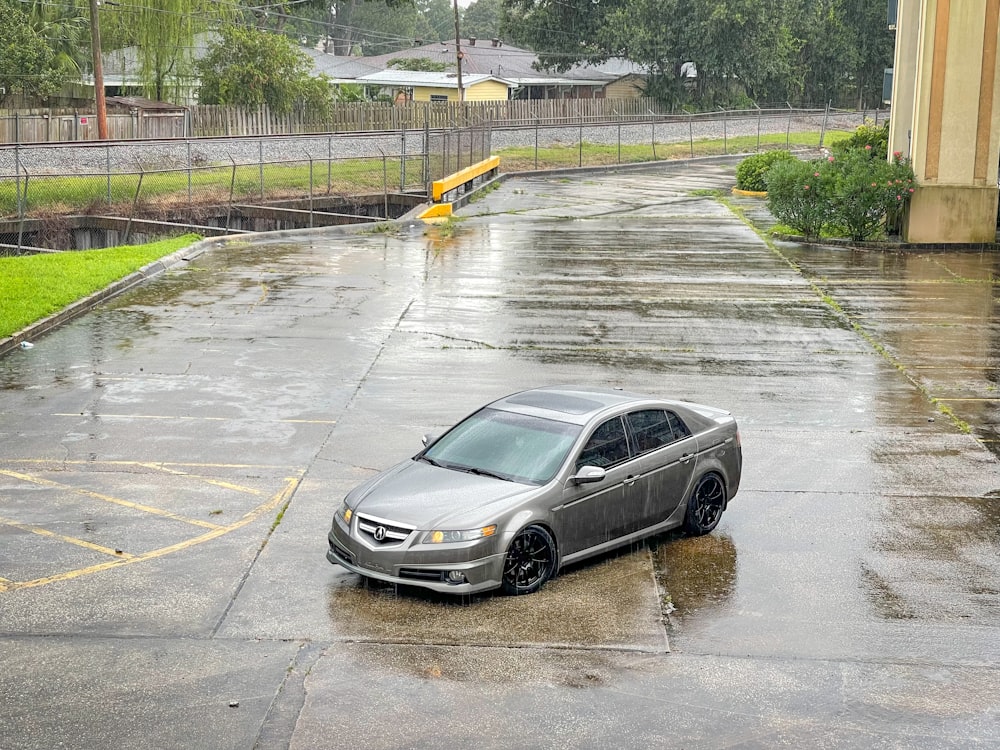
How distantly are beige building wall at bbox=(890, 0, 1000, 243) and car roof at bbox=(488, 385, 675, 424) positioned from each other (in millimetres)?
21287

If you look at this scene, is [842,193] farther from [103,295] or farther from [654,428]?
[654,428]

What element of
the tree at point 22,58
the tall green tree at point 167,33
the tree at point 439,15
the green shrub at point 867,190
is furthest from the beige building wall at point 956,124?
the tree at point 439,15

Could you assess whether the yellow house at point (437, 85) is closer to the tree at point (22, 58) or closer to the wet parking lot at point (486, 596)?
the tree at point (22, 58)

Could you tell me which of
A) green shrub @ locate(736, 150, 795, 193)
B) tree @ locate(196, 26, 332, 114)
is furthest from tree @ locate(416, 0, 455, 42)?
green shrub @ locate(736, 150, 795, 193)

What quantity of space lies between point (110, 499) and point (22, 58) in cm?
4907

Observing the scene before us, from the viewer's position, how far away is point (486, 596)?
32.4 ft

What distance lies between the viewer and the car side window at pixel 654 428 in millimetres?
11031

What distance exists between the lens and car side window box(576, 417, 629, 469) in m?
10.5

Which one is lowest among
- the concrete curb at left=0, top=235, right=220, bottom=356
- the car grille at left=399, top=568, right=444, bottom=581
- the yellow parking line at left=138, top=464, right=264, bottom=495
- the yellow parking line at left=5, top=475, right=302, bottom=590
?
the yellow parking line at left=5, top=475, right=302, bottom=590

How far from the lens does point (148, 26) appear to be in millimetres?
57250

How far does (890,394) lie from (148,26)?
48.0 m

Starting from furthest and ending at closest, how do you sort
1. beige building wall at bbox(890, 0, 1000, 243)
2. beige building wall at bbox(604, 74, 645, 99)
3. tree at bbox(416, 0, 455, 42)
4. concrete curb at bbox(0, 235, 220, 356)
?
tree at bbox(416, 0, 455, 42) → beige building wall at bbox(604, 74, 645, 99) → beige building wall at bbox(890, 0, 1000, 243) → concrete curb at bbox(0, 235, 220, 356)

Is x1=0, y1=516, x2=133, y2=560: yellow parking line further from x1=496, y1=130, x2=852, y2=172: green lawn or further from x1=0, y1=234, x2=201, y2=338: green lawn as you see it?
x1=496, y1=130, x2=852, y2=172: green lawn

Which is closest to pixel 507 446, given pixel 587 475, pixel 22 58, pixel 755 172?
pixel 587 475
